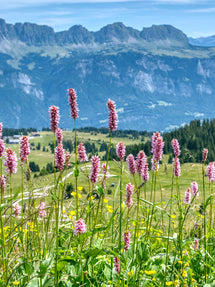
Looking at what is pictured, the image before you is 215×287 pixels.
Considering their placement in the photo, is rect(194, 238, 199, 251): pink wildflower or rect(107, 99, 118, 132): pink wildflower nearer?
rect(107, 99, 118, 132): pink wildflower

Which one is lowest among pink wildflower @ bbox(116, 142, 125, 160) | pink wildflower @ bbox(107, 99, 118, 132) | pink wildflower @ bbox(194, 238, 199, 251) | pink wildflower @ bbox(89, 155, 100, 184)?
pink wildflower @ bbox(194, 238, 199, 251)

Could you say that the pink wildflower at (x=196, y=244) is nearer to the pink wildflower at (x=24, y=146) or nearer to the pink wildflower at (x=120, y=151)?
the pink wildflower at (x=120, y=151)

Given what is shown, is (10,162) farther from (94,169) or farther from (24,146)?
(94,169)

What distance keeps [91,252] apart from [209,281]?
2247mm

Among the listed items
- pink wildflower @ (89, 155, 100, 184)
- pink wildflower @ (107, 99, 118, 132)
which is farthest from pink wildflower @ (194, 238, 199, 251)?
pink wildflower @ (107, 99, 118, 132)

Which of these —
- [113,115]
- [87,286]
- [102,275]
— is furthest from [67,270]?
[113,115]

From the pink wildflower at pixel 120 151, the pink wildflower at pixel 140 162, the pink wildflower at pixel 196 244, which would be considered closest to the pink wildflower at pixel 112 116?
the pink wildflower at pixel 120 151

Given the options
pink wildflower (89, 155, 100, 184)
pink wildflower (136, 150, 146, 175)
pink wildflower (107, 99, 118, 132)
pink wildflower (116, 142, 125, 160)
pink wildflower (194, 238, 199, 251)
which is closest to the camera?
pink wildflower (107, 99, 118, 132)

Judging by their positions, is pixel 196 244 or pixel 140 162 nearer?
pixel 140 162

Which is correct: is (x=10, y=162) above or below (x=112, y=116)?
below

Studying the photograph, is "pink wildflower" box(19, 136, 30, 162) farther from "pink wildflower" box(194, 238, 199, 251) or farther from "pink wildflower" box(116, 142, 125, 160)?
"pink wildflower" box(194, 238, 199, 251)

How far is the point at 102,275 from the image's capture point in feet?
22.4

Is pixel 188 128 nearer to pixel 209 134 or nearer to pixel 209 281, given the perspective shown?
pixel 209 134

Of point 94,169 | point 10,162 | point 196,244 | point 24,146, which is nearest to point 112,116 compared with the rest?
point 94,169
